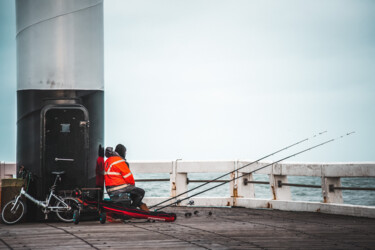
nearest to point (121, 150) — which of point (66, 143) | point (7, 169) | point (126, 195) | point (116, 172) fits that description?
point (116, 172)

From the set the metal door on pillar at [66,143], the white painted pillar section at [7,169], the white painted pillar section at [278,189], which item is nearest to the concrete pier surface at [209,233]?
the metal door on pillar at [66,143]

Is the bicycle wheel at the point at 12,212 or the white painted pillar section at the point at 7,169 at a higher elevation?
the white painted pillar section at the point at 7,169

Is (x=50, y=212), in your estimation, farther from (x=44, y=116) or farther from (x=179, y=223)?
(x=179, y=223)

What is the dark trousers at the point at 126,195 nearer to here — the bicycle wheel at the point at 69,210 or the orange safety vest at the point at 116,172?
the orange safety vest at the point at 116,172

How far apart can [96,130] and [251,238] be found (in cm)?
605

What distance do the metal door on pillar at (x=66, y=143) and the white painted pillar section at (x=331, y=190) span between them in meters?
5.55

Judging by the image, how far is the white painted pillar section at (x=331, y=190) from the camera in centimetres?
1544

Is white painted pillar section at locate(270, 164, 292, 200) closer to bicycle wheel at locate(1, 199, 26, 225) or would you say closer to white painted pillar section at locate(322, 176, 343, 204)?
white painted pillar section at locate(322, 176, 343, 204)

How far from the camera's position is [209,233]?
1148cm

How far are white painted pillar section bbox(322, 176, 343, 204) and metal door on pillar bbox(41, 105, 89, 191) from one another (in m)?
5.55

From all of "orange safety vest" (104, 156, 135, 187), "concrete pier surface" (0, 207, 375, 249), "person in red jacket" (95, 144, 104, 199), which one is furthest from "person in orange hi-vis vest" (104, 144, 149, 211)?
"person in red jacket" (95, 144, 104, 199)

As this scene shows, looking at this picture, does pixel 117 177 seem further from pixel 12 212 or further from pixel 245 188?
pixel 245 188

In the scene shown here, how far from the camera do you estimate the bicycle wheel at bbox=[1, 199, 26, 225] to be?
13.8 meters

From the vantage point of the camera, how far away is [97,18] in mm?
15688
